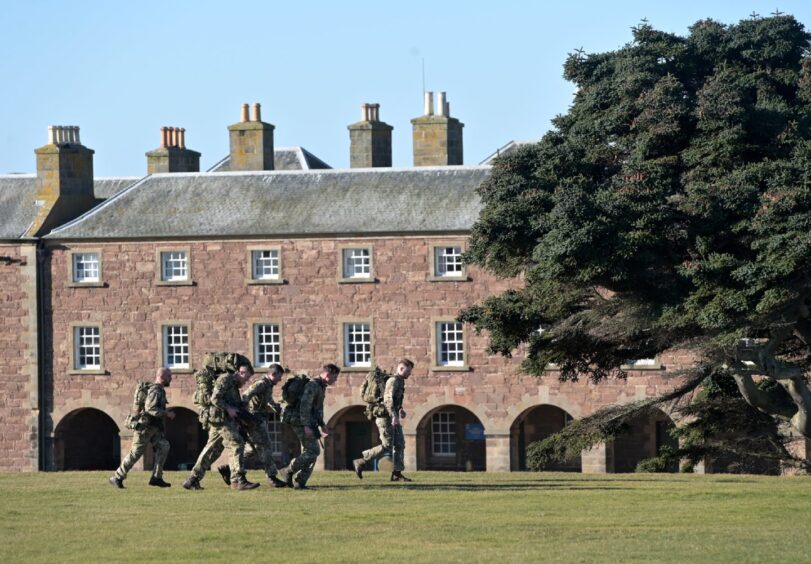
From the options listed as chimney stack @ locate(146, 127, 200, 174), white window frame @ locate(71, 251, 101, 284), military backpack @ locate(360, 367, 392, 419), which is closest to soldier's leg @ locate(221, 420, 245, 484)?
military backpack @ locate(360, 367, 392, 419)

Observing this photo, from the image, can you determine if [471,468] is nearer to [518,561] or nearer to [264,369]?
[264,369]

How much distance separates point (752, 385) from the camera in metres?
35.1

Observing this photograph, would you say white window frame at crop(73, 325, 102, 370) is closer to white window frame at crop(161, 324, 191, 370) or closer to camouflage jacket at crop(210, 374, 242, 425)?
white window frame at crop(161, 324, 191, 370)

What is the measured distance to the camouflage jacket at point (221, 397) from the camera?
91.2 ft

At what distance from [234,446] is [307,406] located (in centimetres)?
142

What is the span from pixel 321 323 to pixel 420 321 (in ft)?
10.0

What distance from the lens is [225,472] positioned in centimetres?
2934

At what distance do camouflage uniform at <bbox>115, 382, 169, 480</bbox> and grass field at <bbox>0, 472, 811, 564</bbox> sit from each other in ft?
1.62

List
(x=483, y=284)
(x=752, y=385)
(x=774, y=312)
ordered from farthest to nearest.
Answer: (x=483, y=284) < (x=752, y=385) < (x=774, y=312)

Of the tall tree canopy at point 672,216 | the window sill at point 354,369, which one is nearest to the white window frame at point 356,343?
the window sill at point 354,369

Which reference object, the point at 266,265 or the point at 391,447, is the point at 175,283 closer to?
the point at 266,265

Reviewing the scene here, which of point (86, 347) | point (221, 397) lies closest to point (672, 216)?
point (221, 397)

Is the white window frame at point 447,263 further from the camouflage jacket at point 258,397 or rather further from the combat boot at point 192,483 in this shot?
the combat boot at point 192,483

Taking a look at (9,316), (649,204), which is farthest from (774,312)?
(9,316)
